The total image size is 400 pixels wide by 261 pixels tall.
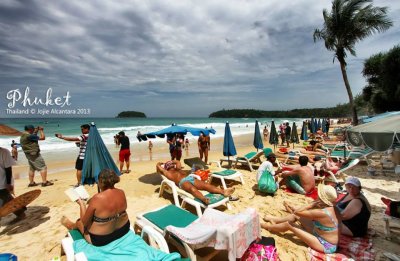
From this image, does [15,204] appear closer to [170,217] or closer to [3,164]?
[3,164]

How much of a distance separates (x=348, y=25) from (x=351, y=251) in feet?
46.4

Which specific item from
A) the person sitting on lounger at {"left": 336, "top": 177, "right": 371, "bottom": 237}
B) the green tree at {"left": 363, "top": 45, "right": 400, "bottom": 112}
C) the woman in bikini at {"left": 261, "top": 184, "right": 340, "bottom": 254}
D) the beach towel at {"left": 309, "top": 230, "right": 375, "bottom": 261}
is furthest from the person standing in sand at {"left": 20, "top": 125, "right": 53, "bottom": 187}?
the green tree at {"left": 363, "top": 45, "right": 400, "bottom": 112}

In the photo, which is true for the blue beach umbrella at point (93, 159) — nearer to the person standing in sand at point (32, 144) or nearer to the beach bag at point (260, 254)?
the person standing in sand at point (32, 144)

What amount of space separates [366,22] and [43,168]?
1691cm

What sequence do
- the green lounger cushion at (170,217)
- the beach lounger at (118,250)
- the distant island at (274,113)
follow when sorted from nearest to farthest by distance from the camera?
1. the beach lounger at (118,250)
2. the green lounger cushion at (170,217)
3. the distant island at (274,113)

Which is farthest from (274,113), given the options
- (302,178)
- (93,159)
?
(93,159)

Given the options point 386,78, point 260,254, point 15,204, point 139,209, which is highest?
point 386,78

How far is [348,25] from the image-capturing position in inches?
511

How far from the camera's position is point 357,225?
336cm

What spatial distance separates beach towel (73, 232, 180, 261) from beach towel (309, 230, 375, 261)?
6.62ft

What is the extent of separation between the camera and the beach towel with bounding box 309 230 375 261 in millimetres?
2992

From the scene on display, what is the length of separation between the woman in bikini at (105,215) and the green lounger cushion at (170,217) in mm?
678

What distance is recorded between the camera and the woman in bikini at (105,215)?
8.39ft

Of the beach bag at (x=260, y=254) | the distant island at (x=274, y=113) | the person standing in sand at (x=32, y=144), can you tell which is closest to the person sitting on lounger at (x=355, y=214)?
the beach bag at (x=260, y=254)
